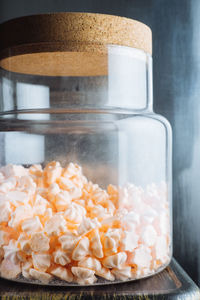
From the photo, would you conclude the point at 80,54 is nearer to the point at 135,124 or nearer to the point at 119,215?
the point at 135,124

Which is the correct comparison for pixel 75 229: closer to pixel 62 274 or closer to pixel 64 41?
pixel 62 274

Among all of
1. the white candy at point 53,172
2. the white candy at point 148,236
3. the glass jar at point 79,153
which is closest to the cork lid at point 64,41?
the glass jar at point 79,153

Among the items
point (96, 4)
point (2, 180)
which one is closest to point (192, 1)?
point (96, 4)

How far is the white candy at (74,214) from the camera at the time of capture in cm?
59

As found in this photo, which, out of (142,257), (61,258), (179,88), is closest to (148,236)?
(142,257)

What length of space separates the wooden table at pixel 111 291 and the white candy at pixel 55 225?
0.09 metres

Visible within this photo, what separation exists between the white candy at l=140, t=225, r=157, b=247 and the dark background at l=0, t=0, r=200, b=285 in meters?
0.34

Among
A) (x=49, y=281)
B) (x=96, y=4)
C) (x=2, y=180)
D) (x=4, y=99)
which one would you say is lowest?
(x=49, y=281)

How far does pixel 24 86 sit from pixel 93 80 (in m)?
0.13

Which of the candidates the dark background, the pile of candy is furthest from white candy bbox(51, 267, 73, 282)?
the dark background

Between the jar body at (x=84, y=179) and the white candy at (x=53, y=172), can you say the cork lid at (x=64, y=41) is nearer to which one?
the jar body at (x=84, y=179)

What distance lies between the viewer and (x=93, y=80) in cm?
69

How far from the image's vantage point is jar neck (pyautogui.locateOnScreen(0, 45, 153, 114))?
0.66 meters

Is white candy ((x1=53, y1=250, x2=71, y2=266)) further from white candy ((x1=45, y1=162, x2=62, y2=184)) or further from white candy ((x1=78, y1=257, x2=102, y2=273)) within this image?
white candy ((x1=45, y1=162, x2=62, y2=184))
